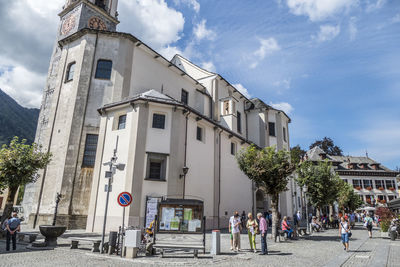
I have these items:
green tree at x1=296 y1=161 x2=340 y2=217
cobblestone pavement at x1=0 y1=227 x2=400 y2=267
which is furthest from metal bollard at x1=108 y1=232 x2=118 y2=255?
green tree at x1=296 y1=161 x2=340 y2=217

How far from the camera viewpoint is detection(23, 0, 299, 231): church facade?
17188 millimetres

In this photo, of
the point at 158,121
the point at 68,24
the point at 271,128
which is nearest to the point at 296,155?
the point at 271,128

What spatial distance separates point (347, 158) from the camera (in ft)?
184

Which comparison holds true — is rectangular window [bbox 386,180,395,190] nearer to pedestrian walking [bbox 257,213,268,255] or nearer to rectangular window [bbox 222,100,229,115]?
rectangular window [bbox 222,100,229,115]

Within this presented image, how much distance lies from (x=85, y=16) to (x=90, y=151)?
2131 centimetres

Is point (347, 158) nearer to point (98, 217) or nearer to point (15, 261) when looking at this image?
point (98, 217)

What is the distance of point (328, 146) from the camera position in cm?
5644

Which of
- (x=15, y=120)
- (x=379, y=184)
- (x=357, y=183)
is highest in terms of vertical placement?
(x=15, y=120)

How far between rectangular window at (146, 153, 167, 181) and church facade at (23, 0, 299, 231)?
0.21 feet

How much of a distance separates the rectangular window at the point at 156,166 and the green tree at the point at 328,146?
4785cm

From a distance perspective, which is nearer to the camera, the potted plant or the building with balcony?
the potted plant

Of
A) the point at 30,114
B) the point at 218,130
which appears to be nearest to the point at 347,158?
the point at 218,130

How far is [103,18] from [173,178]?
27.8 meters

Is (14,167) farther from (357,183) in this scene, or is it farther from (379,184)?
(379,184)
